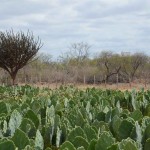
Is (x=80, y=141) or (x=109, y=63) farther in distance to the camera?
(x=109, y=63)

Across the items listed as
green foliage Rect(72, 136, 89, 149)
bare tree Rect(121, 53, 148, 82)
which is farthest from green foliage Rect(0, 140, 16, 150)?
bare tree Rect(121, 53, 148, 82)

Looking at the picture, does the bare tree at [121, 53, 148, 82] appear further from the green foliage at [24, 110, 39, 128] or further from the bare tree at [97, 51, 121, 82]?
the green foliage at [24, 110, 39, 128]

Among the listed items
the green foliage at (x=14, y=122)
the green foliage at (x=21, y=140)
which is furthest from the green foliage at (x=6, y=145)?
the green foliage at (x=14, y=122)

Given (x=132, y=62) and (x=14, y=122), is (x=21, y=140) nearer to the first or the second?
(x=14, y=122)

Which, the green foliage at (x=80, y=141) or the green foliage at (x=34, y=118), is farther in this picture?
the green foliage at (x=34, y=118)

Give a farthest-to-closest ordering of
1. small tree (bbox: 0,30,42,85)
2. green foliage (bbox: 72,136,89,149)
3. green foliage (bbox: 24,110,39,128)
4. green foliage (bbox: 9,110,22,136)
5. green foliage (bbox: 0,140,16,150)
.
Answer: small tree (bbox: 0,30,42,85) → green foliage (bbox: 24,110,39,128) → green foliage (bbox: 9,110,22,136) → green foliage (bbox: 72,136,89,149) → green foliage (bbox: 0,140,16,150)

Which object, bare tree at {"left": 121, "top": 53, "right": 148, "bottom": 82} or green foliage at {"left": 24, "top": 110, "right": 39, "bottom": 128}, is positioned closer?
green foliage at {"left": 24, "top": 110, "right": 39, "bottom": 128}

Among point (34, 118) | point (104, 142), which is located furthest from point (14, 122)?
point (104, 142)

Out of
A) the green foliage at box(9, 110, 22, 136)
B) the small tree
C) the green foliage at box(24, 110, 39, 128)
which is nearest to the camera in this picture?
the green foliage at box(9, 110, 22, 136)

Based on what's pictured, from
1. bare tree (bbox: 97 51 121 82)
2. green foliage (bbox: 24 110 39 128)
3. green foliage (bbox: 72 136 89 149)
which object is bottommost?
green foliage (bbox: 72 136 89 149)

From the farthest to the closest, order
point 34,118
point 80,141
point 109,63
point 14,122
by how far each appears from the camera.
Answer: point 109,63
point 34,118
point 14,122
point 80,141

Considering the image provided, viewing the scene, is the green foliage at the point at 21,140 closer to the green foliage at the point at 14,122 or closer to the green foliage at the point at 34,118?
the green foliage at the point at 14,122

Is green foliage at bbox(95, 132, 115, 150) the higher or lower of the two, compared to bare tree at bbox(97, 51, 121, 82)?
lower

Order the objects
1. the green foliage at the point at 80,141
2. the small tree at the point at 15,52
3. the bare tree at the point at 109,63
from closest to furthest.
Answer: the green foliage at the point at 80,141 < the small tree at the point at 15,52 < the bare tree at the point at 109,63
